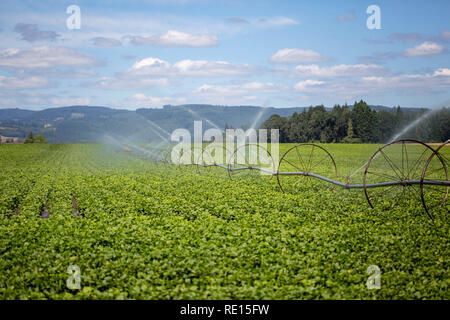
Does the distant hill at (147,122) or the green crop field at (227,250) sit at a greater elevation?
the distant hill at (147,122)

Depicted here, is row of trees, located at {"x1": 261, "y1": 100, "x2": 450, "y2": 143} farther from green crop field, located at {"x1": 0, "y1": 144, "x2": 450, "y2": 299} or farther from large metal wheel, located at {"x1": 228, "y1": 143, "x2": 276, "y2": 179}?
green crop field, located at {"x1": 0, "y1": 144, "x2": 450, "y2": 299}

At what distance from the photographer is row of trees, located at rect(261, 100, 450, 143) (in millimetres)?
49438

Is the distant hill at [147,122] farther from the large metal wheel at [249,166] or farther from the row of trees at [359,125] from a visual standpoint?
the large metal wheel at [249,166]

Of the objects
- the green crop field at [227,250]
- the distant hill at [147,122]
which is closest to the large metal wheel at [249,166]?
the green crop field at [227,250]

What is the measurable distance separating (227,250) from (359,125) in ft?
244

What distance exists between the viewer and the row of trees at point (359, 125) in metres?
49.4

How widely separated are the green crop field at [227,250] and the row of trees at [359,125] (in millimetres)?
43957

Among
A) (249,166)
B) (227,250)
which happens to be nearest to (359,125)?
(249,166)

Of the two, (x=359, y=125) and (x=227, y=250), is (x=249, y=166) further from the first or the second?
(x=359, y=125)

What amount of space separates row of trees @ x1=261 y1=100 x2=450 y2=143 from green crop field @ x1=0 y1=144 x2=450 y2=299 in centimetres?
4396

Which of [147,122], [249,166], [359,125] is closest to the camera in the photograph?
[249,166]

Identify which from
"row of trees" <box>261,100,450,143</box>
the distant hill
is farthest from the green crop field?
the distant hill

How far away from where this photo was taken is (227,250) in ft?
23.3

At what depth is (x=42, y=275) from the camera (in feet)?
20.5
